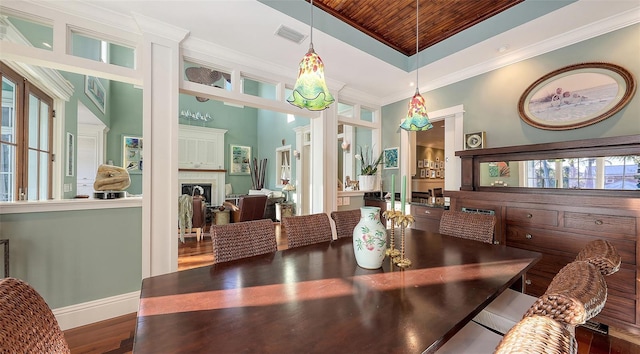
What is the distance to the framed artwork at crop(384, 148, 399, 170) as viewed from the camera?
402 cm

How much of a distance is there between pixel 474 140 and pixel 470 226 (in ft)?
4.89

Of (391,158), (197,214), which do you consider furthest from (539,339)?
(197,214)

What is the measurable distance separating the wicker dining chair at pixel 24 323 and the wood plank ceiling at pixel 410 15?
9.12ft

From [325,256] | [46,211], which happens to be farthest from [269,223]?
[46,211]

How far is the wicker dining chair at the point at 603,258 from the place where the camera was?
86cm

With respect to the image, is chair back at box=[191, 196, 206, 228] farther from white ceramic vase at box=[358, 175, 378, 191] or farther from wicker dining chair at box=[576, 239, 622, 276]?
wicker dining chair at box=[576, 239, 622, 276]

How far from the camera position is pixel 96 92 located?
5.06 m

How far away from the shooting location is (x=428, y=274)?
125 cm

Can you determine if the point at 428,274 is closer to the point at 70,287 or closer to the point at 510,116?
the point at 510,116

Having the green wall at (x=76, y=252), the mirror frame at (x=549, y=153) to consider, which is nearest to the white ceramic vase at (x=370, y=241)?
the mirror frame at (x=549, y=153)

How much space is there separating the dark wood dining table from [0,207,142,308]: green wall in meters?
1.54

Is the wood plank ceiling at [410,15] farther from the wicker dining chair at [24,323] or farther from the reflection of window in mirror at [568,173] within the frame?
the wicker dining chair at [24,323]

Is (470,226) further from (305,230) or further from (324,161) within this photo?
(324,161)

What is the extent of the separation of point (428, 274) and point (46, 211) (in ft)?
9.46
